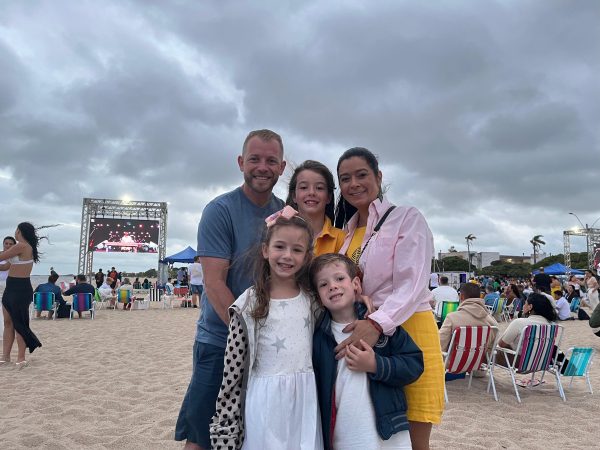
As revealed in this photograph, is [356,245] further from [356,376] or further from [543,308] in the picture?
[543,308]

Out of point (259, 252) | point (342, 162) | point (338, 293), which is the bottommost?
point (338, 293)

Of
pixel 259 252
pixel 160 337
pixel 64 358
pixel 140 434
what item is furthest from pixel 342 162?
pixel 160 337

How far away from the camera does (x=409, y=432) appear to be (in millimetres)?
1907

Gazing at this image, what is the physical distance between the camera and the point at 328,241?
7.50 feet

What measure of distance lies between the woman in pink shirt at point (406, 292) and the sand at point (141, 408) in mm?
2191

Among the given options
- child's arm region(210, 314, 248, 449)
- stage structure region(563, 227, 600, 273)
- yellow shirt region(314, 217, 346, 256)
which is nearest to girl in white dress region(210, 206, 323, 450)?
child's arm region(210, 314, 248, 449)

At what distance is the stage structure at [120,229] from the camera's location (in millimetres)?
25248

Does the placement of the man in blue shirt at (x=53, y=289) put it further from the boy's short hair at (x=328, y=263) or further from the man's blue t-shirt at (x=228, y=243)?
the boy's short hair at (x=328, y=263)

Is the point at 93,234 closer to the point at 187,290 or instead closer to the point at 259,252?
the point at 187,290

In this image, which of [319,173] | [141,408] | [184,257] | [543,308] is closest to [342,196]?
[319,173]

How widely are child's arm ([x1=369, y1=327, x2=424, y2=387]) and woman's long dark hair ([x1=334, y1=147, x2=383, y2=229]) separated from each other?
721 millimetres

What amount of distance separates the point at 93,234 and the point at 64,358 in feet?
64.5

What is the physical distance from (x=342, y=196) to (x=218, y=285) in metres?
0.74

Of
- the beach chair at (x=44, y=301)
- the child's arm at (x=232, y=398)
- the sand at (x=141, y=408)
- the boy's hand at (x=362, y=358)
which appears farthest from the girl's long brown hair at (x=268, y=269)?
the beach chair at (x=44, y=301)
